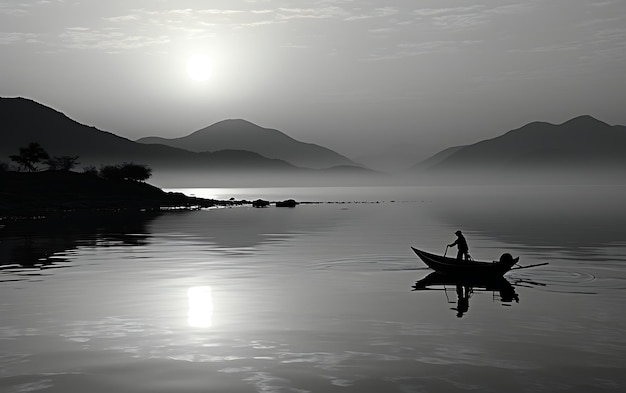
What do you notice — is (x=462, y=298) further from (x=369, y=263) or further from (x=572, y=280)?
(x=369, y=263)

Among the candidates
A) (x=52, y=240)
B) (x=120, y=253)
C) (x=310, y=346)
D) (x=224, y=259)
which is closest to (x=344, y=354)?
(x=310, y=346)

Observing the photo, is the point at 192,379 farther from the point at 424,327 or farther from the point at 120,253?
the point at 120,253

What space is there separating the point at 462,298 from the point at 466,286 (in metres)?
5.15

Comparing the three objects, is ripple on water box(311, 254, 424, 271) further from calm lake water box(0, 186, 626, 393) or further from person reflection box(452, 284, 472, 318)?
person reflection box(452, 284, 472, 318)

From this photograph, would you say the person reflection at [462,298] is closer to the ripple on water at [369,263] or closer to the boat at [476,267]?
the boat at [476,267]

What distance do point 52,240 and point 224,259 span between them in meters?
30.5

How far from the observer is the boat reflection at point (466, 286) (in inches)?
1554

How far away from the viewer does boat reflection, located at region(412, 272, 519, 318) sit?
3947cm

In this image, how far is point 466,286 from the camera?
44781 mm

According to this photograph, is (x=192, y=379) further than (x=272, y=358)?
No

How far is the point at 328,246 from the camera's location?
74938mm

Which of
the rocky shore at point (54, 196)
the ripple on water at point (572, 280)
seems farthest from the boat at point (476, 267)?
the rocky shore at point (54, 196)

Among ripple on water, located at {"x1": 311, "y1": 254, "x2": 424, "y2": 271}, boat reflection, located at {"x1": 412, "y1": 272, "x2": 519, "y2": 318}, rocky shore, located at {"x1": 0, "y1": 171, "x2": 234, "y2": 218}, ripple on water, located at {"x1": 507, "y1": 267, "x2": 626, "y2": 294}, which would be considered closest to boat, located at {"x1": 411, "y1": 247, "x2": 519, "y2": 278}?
boat reflection, located at {"x1": 412, "y1": 272, "x2": 519, "y2": 318}

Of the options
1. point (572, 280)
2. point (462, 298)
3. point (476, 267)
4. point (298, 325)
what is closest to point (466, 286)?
point (476, 267)
